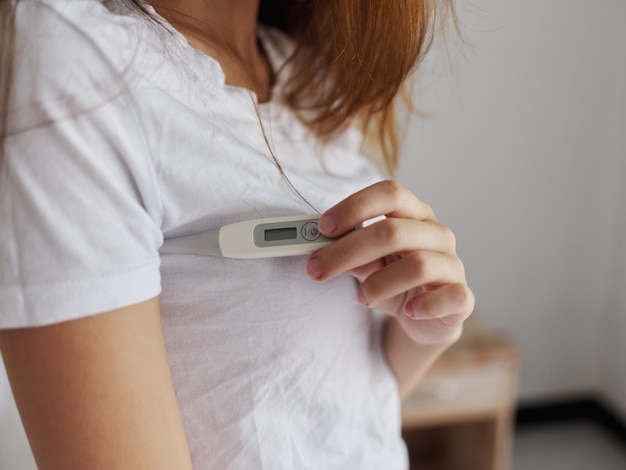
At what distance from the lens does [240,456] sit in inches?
20.5

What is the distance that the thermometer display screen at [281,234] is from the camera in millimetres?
478

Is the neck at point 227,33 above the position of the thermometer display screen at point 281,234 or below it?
above

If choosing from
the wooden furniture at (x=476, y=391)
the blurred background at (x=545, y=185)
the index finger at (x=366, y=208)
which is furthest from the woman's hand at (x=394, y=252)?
the blurred background at (x=545, y=185)

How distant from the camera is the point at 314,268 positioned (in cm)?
49

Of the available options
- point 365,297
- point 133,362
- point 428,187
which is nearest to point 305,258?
point 365,297

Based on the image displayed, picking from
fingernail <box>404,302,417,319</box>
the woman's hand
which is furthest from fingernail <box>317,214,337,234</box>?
fingernail <box>404,302,417,319</box>

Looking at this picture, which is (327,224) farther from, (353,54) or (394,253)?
(353,54)

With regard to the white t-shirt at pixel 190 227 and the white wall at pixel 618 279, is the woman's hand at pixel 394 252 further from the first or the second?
the white wall at pixel 618 279

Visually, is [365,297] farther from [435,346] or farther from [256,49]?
[256,49]

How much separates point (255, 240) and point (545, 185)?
1.63 meters

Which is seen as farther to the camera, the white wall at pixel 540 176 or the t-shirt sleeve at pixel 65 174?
the white wall at pixel 540 176

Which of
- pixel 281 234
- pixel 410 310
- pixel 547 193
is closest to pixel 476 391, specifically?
pixel 547 193

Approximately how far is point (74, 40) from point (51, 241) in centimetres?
12

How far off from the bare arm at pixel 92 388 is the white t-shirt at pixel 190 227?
17 millimetres
